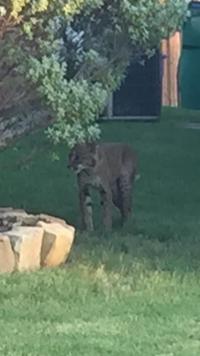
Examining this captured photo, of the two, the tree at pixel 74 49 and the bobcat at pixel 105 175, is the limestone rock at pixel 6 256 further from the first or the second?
the bobcat at pixel 105 175

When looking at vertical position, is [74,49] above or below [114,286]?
above

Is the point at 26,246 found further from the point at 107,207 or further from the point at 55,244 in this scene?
the point at 107,207

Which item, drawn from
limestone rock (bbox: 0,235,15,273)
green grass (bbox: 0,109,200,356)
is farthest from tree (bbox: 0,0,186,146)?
limestone rock (bbox: 0,235,15,273)

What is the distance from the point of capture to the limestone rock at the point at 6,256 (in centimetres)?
876

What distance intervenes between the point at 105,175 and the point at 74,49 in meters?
2.36

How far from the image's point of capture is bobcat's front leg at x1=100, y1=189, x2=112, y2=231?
1161 centimetres

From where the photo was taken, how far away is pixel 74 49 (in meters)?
9.60

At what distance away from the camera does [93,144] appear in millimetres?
11461

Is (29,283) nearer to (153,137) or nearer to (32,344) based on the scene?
(32,344)

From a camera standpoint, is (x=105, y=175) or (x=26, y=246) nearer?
(x=26, y=246)


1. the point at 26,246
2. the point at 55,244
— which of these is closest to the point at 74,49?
→ the point at 55,244

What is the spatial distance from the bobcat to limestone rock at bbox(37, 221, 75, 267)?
190 centimetres

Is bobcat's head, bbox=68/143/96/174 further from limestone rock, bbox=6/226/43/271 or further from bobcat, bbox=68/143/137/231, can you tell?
limestone rock, bbox=6/226/43/271

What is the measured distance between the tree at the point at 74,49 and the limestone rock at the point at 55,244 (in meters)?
0.67
